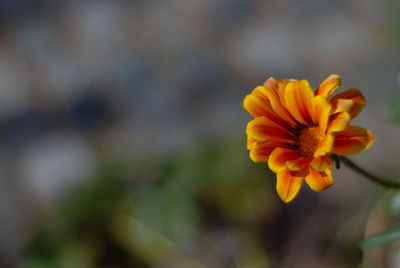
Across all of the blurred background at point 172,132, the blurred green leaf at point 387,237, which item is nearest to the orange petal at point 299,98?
the blurred green leaf at point 387,237

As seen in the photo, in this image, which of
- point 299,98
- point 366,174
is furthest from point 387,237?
point 299,98

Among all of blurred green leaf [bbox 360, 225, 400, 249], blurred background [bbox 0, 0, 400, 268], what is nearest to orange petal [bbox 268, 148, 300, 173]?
blurred green leaf [bbox 360, 225, 400, 249]

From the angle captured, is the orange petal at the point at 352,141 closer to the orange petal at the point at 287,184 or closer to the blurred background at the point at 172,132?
the orange petal at the point at 287,184

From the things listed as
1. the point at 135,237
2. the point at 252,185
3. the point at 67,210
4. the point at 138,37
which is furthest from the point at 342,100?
the point at 138,37

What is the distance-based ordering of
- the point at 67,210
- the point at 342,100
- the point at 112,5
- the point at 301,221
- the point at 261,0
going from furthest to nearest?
1. the point at 112,5
2. the point at 261,0
3. the point at 67,210
4. the point at 301,221
5. the point at 342,100

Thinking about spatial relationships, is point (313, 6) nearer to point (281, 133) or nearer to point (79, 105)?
point (79, 105)

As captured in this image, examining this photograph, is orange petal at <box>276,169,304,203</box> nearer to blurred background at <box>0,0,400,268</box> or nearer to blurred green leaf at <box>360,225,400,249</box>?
blurred green leaf at <box>360,225,400,249</box>
